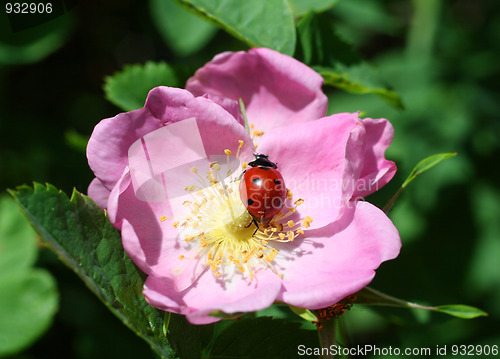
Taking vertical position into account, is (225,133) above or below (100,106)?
above

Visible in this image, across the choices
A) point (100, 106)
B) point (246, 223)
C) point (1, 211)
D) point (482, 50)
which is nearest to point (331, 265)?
point (246, 223)

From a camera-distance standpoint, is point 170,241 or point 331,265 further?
point 170,241

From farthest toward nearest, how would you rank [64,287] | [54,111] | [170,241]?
[54,111] < [64,287] < [170,241]

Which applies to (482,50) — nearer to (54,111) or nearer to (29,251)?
(54,111)

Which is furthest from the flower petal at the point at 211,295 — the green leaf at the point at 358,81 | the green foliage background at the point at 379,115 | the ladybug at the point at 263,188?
the green foliage background at the point at 379,115

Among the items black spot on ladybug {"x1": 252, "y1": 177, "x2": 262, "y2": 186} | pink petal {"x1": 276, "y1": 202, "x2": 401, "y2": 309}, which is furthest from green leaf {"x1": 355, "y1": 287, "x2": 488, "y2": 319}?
black spot on ladybug {"x1": 252, "y1": 177, "x2": 262, "y2": 186}

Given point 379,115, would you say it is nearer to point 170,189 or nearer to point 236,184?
point 236,184
